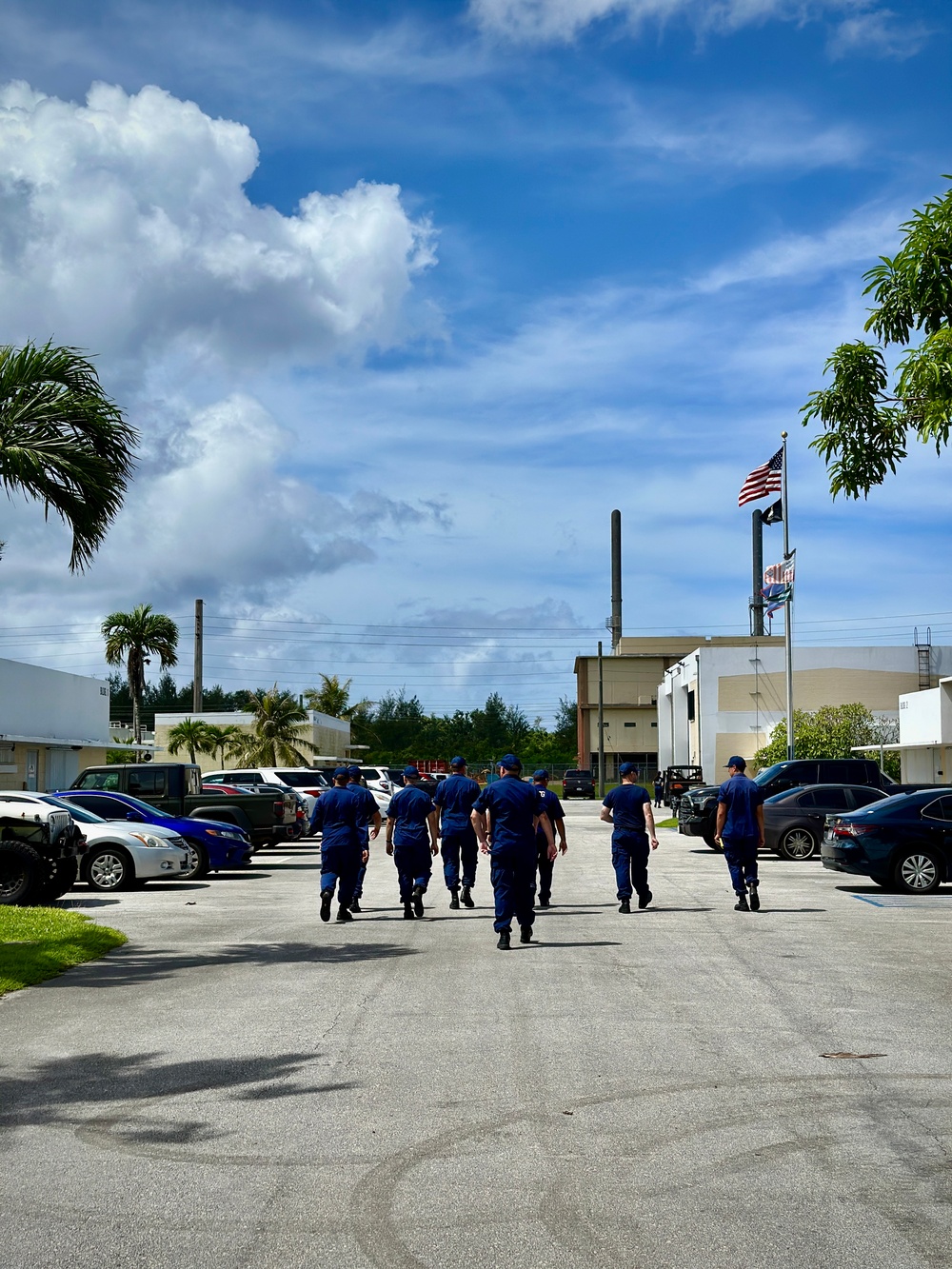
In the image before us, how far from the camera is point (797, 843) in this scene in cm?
2600

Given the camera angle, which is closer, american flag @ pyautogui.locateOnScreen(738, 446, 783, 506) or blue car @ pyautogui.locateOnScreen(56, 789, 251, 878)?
blue car @ pyautogui.locateOnScreen(56, 789, 251, 878)

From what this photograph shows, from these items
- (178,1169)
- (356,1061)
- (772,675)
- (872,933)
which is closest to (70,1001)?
(356,1061)

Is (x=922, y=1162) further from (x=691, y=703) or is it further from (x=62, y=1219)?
(x=691, y=703)

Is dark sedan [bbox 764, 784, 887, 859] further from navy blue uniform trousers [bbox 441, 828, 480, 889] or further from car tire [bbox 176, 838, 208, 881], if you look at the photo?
car tire [bbox 176, 838, 208, 881]

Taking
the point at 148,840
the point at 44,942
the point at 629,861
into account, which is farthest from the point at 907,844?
the point at 44,942

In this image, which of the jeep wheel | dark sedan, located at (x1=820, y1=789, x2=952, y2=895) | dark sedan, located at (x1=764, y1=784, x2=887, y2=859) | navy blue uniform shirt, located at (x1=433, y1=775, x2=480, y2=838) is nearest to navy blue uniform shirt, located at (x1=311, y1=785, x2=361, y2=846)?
navy blue uniform shirt, located at (x1=433, y1=775, x2=480, y2=838)

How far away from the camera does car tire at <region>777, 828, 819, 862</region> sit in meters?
25.9

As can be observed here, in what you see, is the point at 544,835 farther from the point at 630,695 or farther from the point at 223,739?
the point at 630,695

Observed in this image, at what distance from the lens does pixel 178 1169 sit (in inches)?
226

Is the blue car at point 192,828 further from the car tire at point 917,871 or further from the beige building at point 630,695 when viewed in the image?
the beige building at point 630,695

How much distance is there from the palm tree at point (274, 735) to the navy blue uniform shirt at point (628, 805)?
169 ft

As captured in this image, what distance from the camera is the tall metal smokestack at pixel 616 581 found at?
96000mm

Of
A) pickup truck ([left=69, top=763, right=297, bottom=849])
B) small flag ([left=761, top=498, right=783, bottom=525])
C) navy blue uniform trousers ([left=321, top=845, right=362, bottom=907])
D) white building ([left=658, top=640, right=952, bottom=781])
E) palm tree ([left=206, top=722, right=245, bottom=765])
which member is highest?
small flag ([left=761, top=498, right=783, bottom=525])

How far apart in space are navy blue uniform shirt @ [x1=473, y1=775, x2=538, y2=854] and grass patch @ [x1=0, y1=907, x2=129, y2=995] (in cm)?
399
